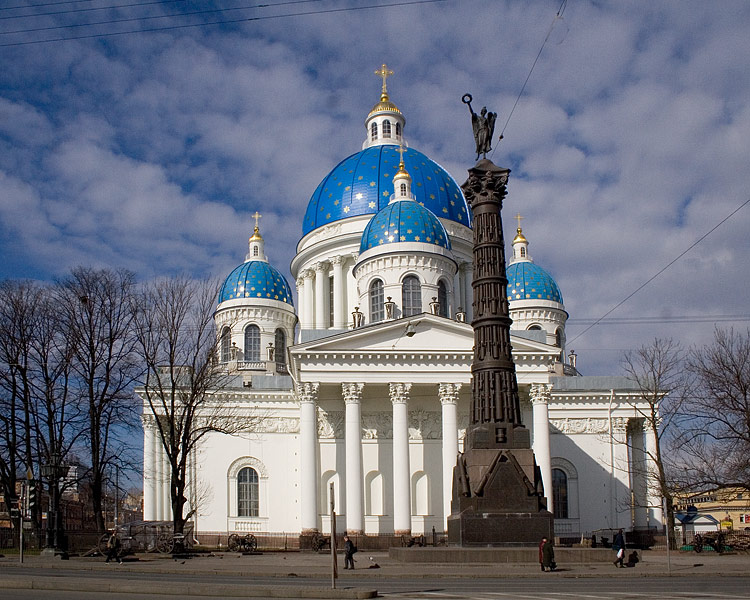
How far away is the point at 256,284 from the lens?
202 ft

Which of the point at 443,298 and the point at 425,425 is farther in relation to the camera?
the point at 443,298

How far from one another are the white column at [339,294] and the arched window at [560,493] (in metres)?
15.5

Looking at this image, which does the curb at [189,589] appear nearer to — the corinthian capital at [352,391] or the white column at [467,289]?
the corinthian capital at [352,391]

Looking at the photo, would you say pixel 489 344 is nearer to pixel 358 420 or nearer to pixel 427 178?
pixel 358 420

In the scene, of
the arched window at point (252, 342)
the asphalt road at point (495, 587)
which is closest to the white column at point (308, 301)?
the arched window at point (252, 342)

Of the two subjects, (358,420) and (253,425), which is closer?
(358,420)

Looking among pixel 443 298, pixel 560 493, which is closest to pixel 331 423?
pixel 443 298

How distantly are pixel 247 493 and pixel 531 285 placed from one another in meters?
27.1

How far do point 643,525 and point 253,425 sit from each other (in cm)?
2227

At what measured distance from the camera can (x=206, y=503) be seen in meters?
47.4

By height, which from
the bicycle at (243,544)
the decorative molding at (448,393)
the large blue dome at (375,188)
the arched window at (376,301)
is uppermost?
the large blue dome at (375,188)

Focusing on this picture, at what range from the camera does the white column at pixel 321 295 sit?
187 ft

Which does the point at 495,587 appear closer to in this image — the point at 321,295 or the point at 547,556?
the point at 547,556

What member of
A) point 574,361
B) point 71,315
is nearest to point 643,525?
point 574,361
